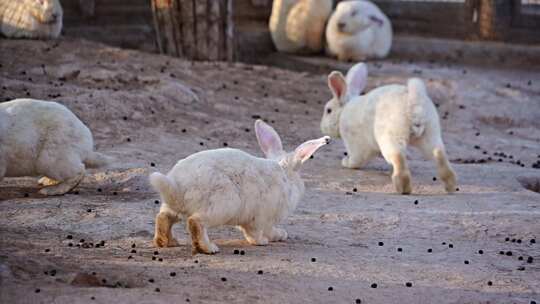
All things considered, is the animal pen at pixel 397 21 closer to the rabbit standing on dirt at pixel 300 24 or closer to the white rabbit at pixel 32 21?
the rabbit standing on dirt at pixel 300 24

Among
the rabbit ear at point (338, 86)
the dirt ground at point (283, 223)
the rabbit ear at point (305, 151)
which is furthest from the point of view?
the rabbit ear at point (338, 86)

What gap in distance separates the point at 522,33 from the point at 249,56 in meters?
4.00

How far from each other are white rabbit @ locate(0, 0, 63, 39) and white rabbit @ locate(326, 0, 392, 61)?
421cm

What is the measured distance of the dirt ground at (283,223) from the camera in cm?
563

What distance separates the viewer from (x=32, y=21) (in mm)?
12812

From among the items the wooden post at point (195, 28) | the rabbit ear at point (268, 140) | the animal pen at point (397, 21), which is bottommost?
the animal pen at point (397, 21)

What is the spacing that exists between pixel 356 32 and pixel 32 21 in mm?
4706

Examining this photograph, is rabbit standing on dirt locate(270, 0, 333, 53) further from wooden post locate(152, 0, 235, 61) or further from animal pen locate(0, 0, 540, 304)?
wooden post locate(152, 0, 235, 61)

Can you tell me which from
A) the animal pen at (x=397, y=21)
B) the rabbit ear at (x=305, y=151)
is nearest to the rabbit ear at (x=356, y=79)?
the rabbit ear at (x=305, y=151)

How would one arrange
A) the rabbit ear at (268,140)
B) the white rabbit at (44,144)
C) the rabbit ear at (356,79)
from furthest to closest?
1. the rabbit ear at (356,79)
2. the white rabbit at (44,144)
3. the rabbit ear at (268,140)

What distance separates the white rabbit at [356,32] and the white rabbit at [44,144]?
26.4ft

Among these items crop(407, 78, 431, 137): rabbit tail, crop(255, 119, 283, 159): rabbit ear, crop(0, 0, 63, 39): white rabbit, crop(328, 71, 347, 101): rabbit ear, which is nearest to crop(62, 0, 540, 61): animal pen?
crop(0, 0, 63, 39): white rabbit

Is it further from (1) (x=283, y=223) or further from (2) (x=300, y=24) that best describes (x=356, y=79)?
(2) (x=300, y=24)

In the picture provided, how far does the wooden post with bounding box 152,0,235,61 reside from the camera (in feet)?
42.2
